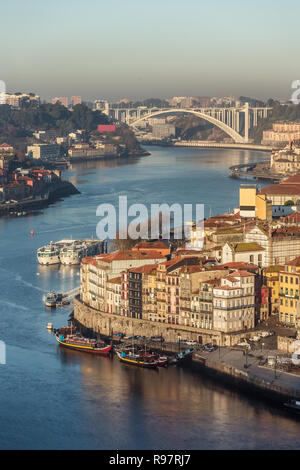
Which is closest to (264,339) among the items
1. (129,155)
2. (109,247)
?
(109,247)

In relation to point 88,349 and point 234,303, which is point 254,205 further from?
point 88,349

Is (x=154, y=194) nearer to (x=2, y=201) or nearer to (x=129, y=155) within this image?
(x=2, y=201)

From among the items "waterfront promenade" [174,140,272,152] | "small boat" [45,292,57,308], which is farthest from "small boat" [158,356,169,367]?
"waterfront promenade" [174,140,272,152]

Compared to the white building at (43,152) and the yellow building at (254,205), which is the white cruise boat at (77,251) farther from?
the white building at (43,152)

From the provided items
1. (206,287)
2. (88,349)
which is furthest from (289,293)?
(88,349)

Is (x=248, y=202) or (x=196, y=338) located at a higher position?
(x=248, y=202)
